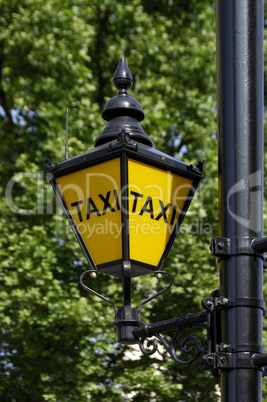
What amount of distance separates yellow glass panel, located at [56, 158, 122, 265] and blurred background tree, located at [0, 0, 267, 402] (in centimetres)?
860

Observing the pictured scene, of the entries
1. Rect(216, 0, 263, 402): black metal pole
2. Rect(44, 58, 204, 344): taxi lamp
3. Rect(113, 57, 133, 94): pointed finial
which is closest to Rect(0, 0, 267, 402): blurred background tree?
Rect(113, 57, 133, 94): pointed finial

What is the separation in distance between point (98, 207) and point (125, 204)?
19 centimetres

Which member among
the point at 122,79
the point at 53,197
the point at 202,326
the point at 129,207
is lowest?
the point at 202,326

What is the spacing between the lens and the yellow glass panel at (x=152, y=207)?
354 centimetres

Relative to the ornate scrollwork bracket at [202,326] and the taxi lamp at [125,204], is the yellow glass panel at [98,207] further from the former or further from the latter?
the ornate scrollwork bracket at [202,326]

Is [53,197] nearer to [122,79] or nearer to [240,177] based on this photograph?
[122,79]

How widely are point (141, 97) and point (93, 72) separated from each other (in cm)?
163

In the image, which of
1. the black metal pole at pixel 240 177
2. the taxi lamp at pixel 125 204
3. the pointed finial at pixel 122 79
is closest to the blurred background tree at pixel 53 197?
the pointed finial at pixel 122 79

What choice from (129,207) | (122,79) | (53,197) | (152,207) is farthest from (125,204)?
(53,197)

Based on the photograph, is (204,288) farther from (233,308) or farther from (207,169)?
(233,308)

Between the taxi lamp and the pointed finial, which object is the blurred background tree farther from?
the taxi lamp

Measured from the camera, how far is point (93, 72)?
51.9 feet

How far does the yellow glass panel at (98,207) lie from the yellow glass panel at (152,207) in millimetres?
75

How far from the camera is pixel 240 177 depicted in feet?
10.1
